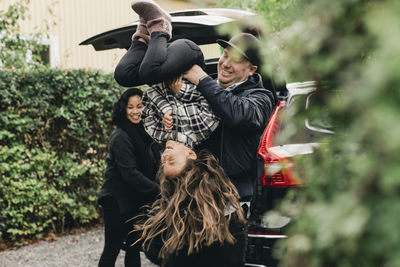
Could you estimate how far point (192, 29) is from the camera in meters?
3.19

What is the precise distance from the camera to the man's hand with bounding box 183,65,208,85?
97.0 inches

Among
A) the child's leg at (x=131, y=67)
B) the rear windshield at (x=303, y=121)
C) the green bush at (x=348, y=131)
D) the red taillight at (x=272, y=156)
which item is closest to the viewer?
the green bush at (x=348, y=131)

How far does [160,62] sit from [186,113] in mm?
316

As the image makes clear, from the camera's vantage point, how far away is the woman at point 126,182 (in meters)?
4.00

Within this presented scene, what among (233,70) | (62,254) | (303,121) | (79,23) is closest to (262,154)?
(233,70)

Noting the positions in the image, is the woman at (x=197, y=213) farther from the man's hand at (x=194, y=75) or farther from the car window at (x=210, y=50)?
the car window at (x=210, y=50)

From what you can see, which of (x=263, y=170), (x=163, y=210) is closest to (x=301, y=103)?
(x=163, y=210)

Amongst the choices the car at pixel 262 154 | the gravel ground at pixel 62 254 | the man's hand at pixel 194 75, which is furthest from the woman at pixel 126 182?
the man's hand at pixel 194 75

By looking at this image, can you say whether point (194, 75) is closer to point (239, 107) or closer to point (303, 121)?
point (239, 107)

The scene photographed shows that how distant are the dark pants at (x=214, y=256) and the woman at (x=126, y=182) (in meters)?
1.54

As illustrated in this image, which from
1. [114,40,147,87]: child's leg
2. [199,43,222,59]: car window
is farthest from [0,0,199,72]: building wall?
[114,40,147,87]: child's leg

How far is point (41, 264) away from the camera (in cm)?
527

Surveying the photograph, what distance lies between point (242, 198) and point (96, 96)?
420 cm

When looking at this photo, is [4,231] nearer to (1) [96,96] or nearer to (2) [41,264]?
(2) [41,264]
